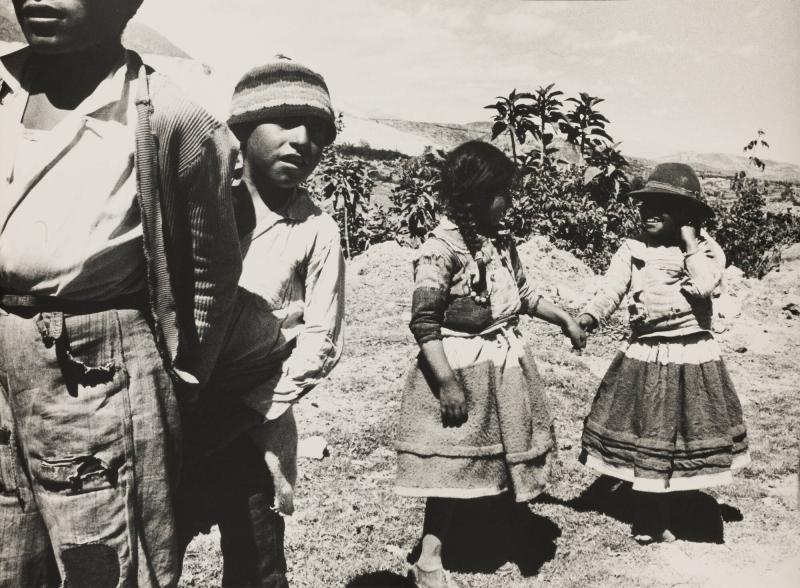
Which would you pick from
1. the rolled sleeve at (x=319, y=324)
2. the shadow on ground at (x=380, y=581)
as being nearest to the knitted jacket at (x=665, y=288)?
the shadow on ground at (x=380, y=581)

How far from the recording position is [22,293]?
1.30 meters

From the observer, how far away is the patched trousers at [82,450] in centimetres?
131

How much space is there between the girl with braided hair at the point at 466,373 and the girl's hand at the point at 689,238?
3.26 ft

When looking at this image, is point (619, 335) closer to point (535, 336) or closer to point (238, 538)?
point (535, 336)

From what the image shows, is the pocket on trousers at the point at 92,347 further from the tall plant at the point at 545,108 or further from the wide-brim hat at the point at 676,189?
the tall plant at the point at 545,108

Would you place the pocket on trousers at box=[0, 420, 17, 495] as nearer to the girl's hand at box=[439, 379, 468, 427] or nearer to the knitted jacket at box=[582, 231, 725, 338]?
the girl's hand at box=[439, 379, 468, 427]

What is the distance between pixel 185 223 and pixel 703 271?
2.42 m

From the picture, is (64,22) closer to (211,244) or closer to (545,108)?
(211,244)

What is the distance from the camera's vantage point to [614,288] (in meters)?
3.20

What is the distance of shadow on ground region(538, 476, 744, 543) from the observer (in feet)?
10.7

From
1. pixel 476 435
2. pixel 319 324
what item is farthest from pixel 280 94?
pixel 476 435

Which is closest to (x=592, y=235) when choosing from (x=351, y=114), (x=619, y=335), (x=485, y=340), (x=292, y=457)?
(x=619, y=335)

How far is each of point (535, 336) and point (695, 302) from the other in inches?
149

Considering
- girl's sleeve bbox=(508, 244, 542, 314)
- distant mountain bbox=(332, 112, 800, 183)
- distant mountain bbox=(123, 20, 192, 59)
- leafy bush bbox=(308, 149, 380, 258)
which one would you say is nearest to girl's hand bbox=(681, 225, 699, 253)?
girl's sleeve bbox=(508, 244, 542, 314)
